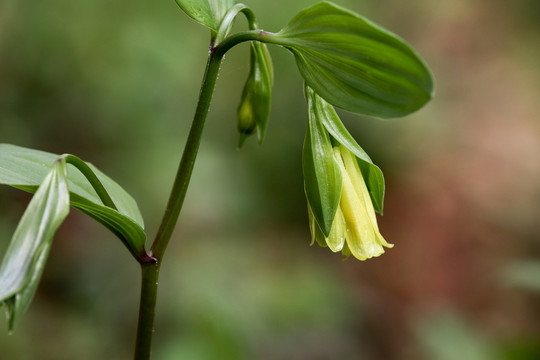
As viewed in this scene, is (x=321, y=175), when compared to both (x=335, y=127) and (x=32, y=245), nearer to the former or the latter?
(x=335, y=127)

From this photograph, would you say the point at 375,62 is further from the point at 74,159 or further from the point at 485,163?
the point at 485,163

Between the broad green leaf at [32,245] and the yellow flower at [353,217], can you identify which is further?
the yellow flower at [353,217]

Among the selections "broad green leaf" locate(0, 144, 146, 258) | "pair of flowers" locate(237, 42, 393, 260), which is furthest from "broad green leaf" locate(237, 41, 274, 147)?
"broad green leaf" locate(0, 144, 146, 258)

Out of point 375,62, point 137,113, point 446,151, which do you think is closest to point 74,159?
point 375,62

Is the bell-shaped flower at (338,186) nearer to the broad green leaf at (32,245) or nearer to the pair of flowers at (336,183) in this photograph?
the pair of flowers at (336,183)

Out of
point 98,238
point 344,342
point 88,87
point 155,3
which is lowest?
point 344,342

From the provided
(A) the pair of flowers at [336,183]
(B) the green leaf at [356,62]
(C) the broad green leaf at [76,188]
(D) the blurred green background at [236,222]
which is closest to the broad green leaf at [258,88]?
(A) the pair of flowers at [336,183]

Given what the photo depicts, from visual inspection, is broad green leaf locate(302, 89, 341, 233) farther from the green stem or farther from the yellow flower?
the green stem
